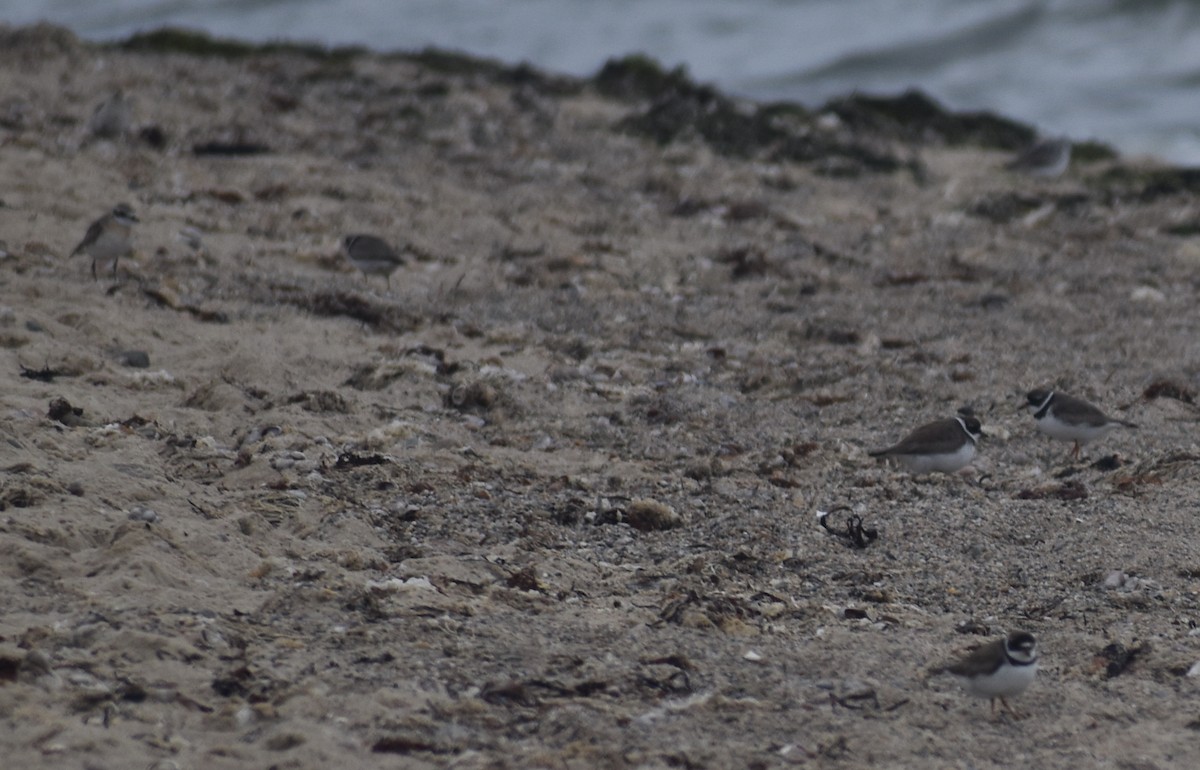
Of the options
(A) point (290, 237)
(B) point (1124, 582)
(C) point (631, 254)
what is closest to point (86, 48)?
(A) point (290, 237)

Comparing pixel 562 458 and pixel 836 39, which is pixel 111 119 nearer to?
pixel 562 458

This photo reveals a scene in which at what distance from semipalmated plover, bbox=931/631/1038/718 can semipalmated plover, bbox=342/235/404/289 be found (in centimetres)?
497

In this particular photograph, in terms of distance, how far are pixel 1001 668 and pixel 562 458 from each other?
2.57m

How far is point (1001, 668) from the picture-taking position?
13.4 ft

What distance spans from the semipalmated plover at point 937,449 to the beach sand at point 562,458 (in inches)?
6.8

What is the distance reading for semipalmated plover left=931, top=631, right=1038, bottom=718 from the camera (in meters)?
4.08

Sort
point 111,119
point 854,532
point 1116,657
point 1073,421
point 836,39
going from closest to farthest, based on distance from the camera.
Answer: point 1116,657, point 854,532, point 1073,421, point 111,119, point 836,39

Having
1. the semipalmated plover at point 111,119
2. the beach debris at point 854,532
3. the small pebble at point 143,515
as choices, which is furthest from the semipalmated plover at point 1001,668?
the semipalmated plover at point 111,119

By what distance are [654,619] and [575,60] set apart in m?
17.9

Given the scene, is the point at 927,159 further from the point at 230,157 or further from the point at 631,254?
the point at 230,157

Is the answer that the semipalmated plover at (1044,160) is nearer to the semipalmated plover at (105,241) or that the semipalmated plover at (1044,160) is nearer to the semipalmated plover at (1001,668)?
the semipalmated plover at (105,241)

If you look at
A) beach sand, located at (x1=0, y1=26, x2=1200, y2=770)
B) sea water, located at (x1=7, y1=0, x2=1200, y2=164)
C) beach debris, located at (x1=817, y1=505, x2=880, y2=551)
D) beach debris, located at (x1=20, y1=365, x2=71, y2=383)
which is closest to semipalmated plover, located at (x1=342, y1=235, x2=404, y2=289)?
beach sand, located at (x1=0, y1=26, x2=1200, y2=770)

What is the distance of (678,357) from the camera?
7.76m

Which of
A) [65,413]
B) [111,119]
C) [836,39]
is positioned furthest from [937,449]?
[836,39]
